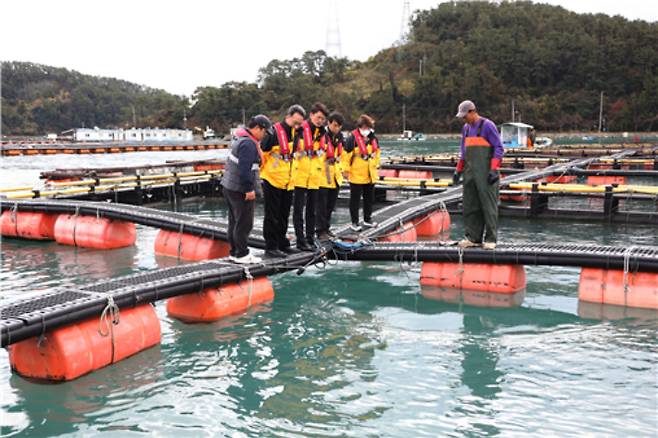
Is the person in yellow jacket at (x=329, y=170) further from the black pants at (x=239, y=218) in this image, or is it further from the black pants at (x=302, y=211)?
the black pants at (x=239, y=218)

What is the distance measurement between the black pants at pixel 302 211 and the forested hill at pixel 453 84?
390ft

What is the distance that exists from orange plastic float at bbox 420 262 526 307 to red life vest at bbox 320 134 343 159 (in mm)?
2204

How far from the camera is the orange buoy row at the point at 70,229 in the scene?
1336 cm

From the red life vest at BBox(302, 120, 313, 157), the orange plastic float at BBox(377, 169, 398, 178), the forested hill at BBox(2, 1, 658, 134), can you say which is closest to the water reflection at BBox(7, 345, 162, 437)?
the red life vest at BBox(302, 120, 313, 157)

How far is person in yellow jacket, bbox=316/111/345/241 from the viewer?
959 cm

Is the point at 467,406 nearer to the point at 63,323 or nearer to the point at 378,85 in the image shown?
the point at 63,323

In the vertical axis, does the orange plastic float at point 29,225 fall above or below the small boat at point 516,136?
below

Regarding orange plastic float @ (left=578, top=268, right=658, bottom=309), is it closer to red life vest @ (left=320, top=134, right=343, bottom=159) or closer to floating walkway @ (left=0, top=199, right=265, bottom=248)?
red life vest @ (left=320, top=134, right=343, bottom=159)

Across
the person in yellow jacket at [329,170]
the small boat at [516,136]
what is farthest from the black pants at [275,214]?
the small boat at [516,136]

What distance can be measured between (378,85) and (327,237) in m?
152

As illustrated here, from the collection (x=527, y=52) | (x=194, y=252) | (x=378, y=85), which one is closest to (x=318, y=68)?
(x=378, y=85)

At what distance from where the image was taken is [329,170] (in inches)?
383

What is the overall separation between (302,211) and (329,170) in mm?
828

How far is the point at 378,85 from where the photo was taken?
520 ft
